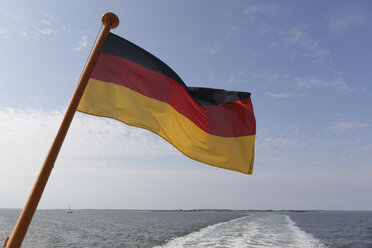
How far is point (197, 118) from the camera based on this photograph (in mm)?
5488

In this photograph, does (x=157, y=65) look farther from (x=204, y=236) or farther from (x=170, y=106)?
(x=204, y=236)

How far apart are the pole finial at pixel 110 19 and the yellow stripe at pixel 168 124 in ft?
3.08

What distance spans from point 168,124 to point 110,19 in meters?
1.96

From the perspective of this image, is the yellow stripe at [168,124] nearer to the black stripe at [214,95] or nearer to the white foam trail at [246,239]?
the black stripe at [214,95]

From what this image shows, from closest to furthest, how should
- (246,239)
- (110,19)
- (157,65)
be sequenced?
(110,19)
(157,65)
(246,239)

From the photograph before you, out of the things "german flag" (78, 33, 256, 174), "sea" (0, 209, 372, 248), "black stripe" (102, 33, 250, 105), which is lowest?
"german flag" (78, 33, 256, 174)

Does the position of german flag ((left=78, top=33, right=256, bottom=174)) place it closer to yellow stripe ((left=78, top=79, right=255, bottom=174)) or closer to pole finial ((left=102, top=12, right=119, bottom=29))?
yellow stripe ((left=78, top=79, right=255, bottom=174))

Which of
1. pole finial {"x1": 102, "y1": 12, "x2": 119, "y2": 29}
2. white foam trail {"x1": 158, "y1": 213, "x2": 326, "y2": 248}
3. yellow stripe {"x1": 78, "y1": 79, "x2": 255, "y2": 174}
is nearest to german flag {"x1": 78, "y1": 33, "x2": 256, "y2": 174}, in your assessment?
yellow stripe {"x1": 78, "y1": 79, "x2": 255, "y2": 174}

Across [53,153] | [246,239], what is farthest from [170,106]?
[246,239]

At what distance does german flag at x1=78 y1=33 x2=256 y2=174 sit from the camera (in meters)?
4.31

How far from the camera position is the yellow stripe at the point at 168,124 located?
13.9 feet

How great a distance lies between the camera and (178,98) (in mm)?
5234

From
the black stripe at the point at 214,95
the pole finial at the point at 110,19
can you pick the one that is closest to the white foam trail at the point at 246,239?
the black stripe at the point at 214,95

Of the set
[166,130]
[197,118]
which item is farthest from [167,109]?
[197,118]
